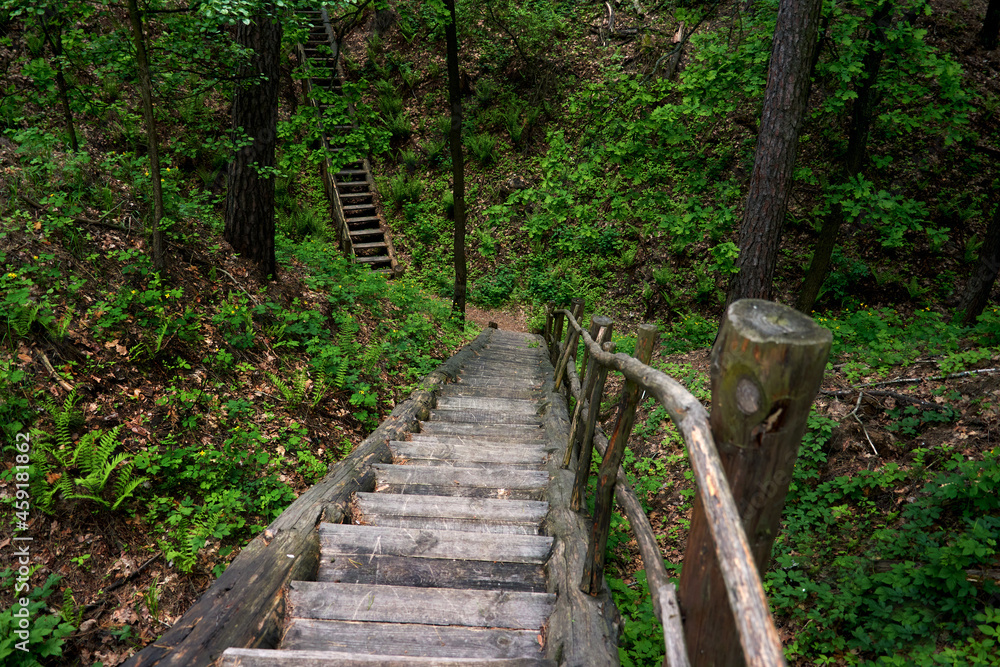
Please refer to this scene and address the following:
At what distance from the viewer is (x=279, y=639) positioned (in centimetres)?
209

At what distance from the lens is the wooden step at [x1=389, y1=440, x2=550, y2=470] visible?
3.76m

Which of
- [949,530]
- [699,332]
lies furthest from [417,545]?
[699,332]

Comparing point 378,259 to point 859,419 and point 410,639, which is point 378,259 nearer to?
point 859,419

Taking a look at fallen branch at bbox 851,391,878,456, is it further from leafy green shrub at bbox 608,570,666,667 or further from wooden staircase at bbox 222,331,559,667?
wooden staircase at bbox 222,331,559,667

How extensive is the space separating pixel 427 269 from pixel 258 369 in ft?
26.6

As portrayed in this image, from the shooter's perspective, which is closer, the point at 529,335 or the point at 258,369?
the point at 258,369

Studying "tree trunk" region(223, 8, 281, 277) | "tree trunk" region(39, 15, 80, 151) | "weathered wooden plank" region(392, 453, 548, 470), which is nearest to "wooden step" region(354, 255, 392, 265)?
"tree trunk" region(223, 8, 281, 277)

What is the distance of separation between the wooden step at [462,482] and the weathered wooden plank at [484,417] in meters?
1.43

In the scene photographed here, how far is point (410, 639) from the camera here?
2.06 m

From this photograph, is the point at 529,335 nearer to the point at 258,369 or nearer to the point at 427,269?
the point at 427,269

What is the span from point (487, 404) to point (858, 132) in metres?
6.26

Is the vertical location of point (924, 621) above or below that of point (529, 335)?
above

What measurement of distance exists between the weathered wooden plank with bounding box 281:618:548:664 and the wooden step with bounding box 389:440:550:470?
A: 5.14 feet

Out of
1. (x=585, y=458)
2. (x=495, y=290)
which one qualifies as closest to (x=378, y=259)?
(x=495, y=290)
